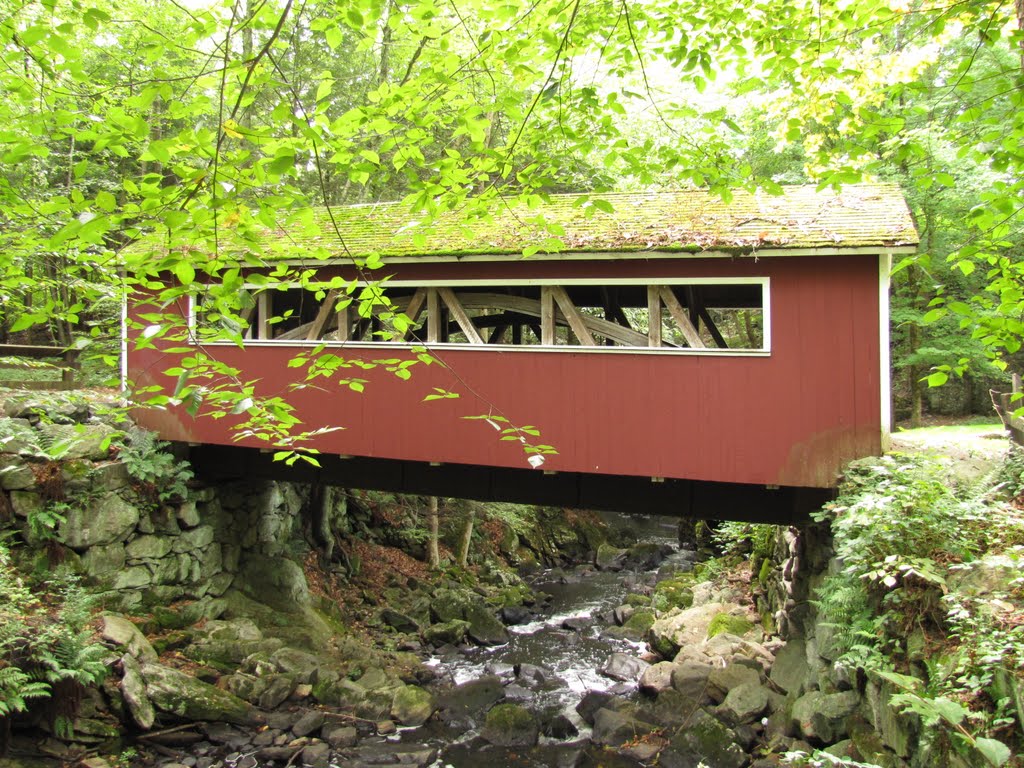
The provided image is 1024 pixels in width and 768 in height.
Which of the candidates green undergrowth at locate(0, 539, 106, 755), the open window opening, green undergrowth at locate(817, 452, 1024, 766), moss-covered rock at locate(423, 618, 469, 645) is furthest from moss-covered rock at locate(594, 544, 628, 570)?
green undergrowth at locate(0, 539, 106, 755)

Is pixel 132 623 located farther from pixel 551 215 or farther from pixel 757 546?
pixel 757 546

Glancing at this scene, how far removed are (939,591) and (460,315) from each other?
19.1ft

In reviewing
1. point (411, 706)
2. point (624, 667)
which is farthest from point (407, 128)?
point (624, 667)

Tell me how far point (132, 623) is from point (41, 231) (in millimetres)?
5073

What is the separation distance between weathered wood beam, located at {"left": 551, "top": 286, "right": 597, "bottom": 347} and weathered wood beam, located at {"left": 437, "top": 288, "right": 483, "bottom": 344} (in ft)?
3.59

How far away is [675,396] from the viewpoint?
7977 millimetres

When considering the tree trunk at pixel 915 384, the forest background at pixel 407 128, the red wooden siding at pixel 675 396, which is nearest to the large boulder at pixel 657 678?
the red wooden siding at pixel 675 396

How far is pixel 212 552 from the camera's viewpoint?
10711mm

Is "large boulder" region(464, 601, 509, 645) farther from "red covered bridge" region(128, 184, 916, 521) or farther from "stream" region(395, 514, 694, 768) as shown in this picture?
"red covered bridge" region(128, 184, 916, 521)

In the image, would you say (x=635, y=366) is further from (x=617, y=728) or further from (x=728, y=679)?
(x=617, y=728)

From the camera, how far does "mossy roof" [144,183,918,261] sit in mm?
7383

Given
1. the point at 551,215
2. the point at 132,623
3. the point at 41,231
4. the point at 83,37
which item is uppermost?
the point at 83,37

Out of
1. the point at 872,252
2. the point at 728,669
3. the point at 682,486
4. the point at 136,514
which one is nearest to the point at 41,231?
the point at 136,514

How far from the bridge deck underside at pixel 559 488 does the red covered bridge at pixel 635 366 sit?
0.03m
